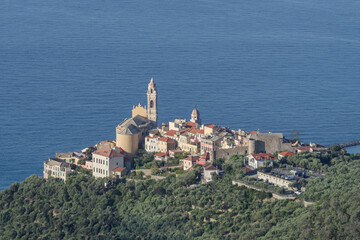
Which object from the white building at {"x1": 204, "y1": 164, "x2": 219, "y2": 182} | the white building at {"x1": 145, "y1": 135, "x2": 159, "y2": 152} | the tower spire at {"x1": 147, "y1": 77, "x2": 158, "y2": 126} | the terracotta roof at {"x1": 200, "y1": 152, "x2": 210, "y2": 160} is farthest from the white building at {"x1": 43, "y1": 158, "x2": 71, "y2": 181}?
the white building at {"x1": 204, "y1": 164, "x2": 219, "y2": 182}

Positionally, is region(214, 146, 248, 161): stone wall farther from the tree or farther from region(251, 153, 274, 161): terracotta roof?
the tree

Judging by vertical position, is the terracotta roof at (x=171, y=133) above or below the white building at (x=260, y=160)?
above

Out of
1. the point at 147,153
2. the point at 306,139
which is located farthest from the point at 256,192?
the point at 306,139

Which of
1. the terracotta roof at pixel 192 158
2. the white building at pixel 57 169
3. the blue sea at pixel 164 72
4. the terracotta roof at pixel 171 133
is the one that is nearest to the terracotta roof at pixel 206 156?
the terracotta roof at pixel 192 158

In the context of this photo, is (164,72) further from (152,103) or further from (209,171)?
(209,171)

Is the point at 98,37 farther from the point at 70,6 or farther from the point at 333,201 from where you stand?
the point at 333,201

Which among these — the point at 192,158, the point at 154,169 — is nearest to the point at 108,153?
the point at 154,169

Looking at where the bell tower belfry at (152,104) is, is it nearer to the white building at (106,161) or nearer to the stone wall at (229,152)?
the white building at (106,161)
